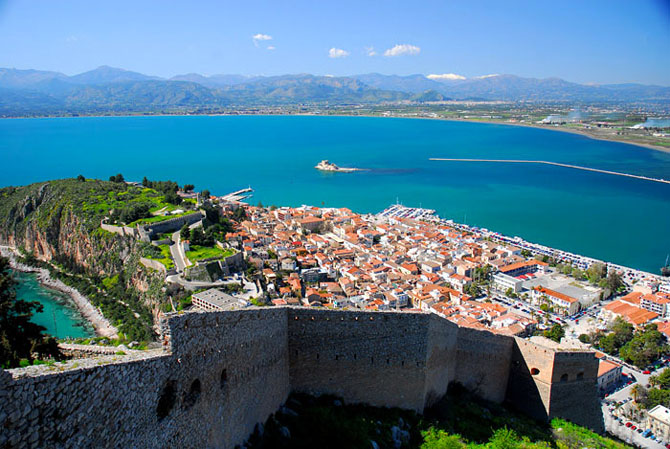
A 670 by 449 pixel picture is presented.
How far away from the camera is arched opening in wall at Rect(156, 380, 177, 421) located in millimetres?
5266

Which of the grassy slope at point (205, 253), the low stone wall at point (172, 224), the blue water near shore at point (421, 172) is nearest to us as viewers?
the grassy slope at point (205, 253)

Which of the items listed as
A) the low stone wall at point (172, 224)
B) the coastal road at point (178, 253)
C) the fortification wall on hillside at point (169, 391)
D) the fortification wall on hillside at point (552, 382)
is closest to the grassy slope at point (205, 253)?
the coastal road at point (178, 253)

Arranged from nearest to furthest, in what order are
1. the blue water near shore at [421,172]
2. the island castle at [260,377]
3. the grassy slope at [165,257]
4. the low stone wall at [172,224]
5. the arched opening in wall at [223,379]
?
the island castle at [260,377]
the arched opening in wall at [223,379]
the grassy slope at [165,257]
the low stone wall at [172,224]
the blue water near shore at [421,172]

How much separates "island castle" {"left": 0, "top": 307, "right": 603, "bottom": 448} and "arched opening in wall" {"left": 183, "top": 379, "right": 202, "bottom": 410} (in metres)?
0.02

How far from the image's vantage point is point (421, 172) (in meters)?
83.8

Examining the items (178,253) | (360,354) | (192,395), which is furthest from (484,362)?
(178,253)

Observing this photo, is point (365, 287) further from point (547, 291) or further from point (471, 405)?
point (471, 405)

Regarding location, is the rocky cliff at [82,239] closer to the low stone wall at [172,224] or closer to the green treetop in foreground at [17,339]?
the low stone wall at [172,224]

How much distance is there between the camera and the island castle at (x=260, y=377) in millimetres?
3959

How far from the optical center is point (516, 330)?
26125 mm

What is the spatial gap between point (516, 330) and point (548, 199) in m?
44.6

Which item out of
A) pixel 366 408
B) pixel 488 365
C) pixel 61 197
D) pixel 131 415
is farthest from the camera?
pixel 61 197

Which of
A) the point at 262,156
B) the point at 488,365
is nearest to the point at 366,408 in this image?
the point at 488,365

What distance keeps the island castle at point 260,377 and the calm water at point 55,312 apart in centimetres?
1741
